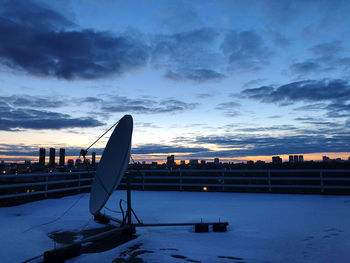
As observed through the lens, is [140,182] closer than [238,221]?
No

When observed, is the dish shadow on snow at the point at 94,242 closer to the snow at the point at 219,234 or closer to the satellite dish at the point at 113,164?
the snow at the point at 219,234

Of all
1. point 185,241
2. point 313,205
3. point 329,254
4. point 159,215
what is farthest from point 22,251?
point 313,205

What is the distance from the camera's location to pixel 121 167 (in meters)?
4.54

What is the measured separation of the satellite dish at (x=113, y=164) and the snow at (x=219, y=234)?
3.11 ft

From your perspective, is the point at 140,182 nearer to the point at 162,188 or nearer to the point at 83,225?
the point at 162,188

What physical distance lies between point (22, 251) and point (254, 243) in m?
3.78

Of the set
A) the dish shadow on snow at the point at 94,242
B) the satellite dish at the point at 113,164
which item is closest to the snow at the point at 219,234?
the dish shadow on snow at the point at 94,242

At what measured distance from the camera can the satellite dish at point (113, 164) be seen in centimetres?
461

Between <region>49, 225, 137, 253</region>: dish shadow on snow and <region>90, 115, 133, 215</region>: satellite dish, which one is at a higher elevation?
<region>90, 115, 133, 215</region>: satellite dish

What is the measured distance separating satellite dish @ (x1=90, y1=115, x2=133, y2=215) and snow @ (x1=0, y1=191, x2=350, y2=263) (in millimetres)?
948

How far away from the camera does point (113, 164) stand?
17.6ft

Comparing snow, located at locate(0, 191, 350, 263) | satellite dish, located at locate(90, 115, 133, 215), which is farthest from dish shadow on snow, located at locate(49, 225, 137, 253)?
satellite dish, located at locate(90, 115, 133, 215)

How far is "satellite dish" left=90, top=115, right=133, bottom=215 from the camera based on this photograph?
15.1ft

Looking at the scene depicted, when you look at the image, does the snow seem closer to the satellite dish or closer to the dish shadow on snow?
the dish shadow on snow
